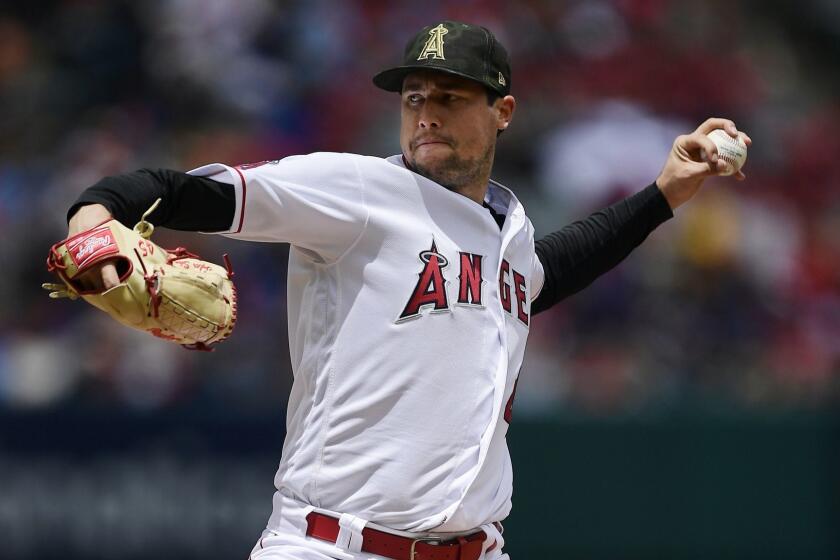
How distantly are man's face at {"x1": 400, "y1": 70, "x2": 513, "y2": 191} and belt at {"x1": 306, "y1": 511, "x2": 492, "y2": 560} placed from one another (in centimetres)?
91

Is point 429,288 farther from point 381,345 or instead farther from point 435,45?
point 435,45

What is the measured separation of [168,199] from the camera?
8.92ft

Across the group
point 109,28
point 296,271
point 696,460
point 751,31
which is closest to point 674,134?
point 751,31

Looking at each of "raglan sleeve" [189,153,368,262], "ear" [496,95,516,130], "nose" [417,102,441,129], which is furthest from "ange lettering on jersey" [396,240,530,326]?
"ear" [496,95,516,130]

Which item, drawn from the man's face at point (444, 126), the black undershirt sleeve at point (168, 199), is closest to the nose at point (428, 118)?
the man's face at point (444, 126)

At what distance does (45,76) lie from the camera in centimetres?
907

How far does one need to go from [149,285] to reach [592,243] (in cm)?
163

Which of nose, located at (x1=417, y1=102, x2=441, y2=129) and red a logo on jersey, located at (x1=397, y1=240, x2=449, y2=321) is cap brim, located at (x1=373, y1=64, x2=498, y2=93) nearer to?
nose, located at (x1=417, y1=102, x2=441, y2=129)

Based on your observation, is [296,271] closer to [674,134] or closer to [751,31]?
[674,134]

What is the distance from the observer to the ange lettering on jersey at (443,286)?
9.87 feet

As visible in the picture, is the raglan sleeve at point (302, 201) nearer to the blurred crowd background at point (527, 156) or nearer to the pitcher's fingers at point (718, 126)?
the pitcher's fingers at point (718, 126)

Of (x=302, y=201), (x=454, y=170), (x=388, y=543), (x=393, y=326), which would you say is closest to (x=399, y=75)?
(x=454, y=170)

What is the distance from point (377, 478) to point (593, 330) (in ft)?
16.0

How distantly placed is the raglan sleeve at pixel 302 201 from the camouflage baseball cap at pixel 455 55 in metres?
0.33
